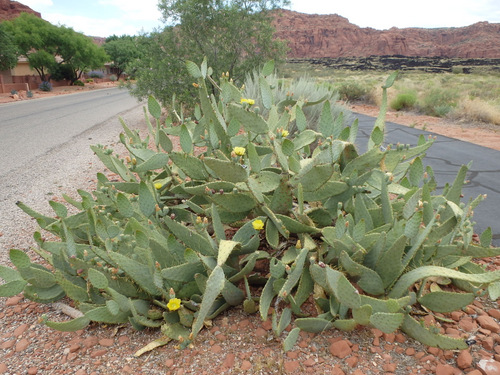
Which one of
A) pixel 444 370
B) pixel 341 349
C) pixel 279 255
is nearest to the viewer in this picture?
pixel 444 370

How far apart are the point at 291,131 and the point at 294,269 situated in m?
4.60

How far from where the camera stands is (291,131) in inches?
247

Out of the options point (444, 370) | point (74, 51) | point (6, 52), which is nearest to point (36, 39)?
point (74, 51)

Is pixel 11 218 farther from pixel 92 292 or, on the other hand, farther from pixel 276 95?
pixel 276 95

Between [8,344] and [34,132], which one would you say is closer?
[8,344]

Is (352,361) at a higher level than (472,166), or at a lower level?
higher

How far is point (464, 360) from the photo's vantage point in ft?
5.73

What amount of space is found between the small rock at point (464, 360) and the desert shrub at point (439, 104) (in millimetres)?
12767

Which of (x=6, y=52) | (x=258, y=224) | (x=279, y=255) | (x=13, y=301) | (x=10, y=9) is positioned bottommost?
(x=13, y=301)

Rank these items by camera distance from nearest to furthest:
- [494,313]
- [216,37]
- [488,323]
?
[488,323]
[494,313]
[216,37]

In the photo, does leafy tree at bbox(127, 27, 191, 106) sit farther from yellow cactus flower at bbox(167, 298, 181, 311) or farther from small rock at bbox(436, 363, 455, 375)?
small rock at bbox(436, 363, 455, 375)

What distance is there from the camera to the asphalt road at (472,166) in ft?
12.3

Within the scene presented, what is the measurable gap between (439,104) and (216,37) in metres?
9.14

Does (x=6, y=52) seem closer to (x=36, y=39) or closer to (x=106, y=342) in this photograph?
(x=36, y=39)
